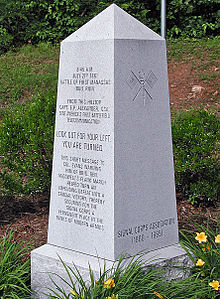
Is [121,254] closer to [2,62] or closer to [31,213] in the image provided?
[31,213]

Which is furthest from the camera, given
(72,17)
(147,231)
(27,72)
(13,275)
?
(72,17)

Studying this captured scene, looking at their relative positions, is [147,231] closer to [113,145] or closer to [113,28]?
[113,145]

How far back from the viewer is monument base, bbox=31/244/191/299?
3924mm

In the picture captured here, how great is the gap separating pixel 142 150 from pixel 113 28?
3.06 feet

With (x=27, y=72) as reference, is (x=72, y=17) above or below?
above

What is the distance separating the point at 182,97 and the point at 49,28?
4.73 meters

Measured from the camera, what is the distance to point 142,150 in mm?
3920

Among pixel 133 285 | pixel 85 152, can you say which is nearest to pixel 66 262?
pixel 133 285

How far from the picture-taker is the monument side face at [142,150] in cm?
377

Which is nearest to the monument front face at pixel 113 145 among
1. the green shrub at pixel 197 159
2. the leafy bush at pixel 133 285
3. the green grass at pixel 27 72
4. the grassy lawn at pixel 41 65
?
the leafy bush at pixel 133 285

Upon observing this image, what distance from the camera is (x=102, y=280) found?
355 centimetres

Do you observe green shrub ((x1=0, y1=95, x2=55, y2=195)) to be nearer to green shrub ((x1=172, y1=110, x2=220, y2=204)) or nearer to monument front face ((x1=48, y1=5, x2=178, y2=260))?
monument front face ((x1=48, y1=5, x2=178, y2=260))

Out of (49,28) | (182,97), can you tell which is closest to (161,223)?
(182,97)

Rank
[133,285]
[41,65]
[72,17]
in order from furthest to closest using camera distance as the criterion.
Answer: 1. [72,17]
2. [41,65]
3. [133,285]
